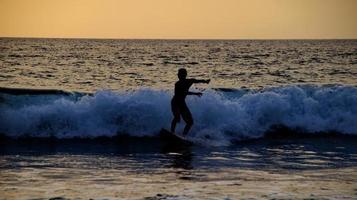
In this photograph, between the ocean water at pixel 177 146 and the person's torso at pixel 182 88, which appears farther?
the person's torso at pixel 182 88

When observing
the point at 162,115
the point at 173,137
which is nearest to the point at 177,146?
the point at 173,137

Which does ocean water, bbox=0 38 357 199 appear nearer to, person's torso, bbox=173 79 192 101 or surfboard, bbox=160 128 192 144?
surfboard, bbox=160 128 192 144

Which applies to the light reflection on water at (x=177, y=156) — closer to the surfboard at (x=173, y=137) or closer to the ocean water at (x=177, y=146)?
the ocean water at (x=177, y=146)

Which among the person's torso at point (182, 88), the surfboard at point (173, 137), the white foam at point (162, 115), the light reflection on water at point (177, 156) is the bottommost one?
the light reflection on water at point (177, 156)

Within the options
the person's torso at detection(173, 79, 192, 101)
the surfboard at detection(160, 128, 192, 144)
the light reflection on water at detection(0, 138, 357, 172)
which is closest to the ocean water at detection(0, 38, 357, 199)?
the light reflection on water at detection(0, 138, 357, 172)

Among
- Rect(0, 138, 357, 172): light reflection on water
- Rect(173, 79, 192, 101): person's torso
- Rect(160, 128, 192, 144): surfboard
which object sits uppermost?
Rect(173, 79, 192, 101): person's torso

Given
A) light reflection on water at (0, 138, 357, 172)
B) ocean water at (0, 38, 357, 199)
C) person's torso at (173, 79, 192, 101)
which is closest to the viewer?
ocean water at (0, 38, 357, 199)

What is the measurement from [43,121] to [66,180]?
7352 millimetres

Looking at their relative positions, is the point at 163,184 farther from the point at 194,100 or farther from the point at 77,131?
the point at 194,100

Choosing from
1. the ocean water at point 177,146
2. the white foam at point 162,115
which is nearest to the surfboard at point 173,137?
the ocean water at point 177,146

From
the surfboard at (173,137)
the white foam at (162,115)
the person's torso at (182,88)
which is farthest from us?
the white foam at (162,115)

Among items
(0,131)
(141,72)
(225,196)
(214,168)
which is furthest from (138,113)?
(141,72)

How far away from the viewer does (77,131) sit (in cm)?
1681

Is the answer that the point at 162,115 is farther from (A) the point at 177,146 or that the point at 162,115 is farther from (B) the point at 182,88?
(A) the point at 177,146
